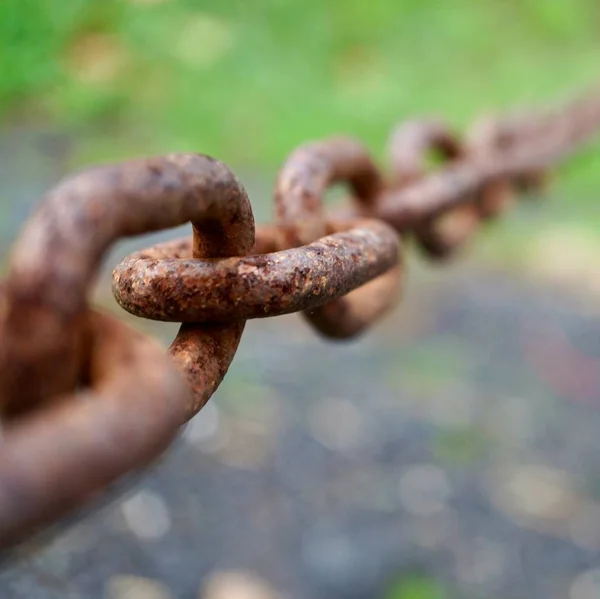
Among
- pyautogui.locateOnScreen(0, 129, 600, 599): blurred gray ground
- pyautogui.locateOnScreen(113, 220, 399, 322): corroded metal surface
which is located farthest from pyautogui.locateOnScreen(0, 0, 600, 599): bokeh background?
pyautogui.locateOnScreen(113, 220, 399, 322): corroded metal surface

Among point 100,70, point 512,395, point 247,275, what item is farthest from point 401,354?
point 247,275

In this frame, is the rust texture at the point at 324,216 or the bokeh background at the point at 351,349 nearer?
the rust texture at the point at 324,216

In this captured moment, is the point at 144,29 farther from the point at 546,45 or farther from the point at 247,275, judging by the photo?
the point at 247,275

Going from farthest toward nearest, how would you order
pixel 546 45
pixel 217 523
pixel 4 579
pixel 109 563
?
1. pixel 546 45
2. pixel 217 523
3. pixel 109 563
4. pixel 4 579

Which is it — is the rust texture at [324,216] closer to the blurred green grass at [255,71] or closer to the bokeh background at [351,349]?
the bokeh background at [351,349]

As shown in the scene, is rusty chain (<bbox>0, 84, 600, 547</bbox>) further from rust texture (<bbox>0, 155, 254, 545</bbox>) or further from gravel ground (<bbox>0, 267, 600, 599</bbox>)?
gravel ground (<bbox>0, 267, 600, 599</bbox>)

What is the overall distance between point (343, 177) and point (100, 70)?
4.84 ft

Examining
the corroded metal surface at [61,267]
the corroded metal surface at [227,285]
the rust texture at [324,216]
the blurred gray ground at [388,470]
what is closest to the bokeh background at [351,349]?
the blurred gray ground at [388,470]

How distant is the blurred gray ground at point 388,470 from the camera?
125 cm

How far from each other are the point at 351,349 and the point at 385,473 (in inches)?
13.5

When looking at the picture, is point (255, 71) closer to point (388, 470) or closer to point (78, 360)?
point (388, 470)

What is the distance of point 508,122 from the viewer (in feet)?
4.42

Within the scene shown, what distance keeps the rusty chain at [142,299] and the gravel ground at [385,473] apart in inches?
29.2

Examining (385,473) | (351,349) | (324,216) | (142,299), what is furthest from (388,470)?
(142,299)
